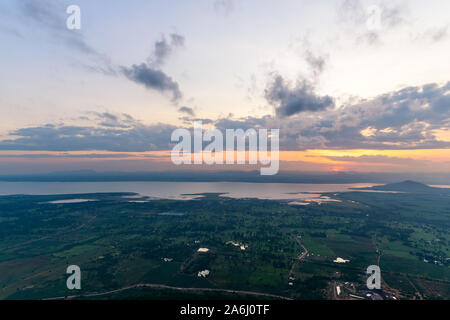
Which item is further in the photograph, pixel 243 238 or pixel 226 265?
pixel 243 238

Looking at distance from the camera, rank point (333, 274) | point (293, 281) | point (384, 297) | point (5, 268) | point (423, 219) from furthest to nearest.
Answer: point (423, 219) → point (5, 268) → point (333, 274) → point (293, 281) → point (384, 297)

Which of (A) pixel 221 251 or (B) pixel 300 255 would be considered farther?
(A) pixel 221 251

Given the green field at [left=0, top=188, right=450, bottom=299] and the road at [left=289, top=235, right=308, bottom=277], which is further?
the road at [left=289, top=235, right=308, bottom=277]

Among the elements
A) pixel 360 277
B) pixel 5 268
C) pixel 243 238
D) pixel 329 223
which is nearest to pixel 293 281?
pixel 360 277

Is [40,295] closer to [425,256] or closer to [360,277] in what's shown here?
[360,277]

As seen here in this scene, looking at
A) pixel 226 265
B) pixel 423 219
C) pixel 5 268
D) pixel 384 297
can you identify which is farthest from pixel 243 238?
pixel 423 219

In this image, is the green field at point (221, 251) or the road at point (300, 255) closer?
the green field at point (221, 251)

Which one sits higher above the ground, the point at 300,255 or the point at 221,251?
the point at 221,251
